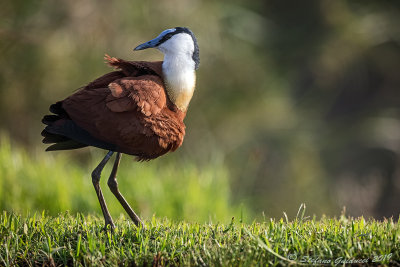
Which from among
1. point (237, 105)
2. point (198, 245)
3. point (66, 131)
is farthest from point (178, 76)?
point (237, 105)

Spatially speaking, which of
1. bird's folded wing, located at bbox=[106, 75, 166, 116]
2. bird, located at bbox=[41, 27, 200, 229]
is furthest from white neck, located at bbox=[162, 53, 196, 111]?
bird's folded wing, located at bbox=[106, 75, 166, 116]

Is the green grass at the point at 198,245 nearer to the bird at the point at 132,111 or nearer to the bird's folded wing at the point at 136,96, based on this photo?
the bird at the point at 132,111

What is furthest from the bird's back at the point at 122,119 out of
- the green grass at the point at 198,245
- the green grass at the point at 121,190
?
the green grass at the point at 121,190

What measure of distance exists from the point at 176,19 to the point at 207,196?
4.98 meters

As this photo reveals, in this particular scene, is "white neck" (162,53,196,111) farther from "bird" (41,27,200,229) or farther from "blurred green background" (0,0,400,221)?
"blurred green background" (0,0,400,221)

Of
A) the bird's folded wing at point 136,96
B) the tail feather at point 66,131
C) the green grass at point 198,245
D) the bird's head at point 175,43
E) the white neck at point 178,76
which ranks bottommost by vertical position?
the green grass at point 198,245

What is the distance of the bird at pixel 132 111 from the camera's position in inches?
131

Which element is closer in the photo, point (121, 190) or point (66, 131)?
point (66, 131)

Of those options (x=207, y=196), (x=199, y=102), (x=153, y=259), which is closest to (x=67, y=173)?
(x=207, y=196)

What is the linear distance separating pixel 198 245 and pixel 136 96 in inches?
35.5

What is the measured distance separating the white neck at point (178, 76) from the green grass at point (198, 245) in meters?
0.78

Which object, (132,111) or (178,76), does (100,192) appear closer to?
(132,111)

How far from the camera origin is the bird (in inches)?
131

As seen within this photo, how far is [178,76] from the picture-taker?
3.51 meters
